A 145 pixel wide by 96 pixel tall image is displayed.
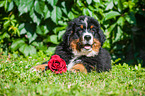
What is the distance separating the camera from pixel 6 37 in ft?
17.9

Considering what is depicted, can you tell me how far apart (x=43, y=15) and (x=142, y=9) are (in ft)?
9.72

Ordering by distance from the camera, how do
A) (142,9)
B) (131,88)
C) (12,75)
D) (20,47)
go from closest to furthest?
(131,88) → (12,75) → (20,47) → (142,9)

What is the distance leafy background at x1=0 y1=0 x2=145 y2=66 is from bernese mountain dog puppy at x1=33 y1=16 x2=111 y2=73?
3.40 ft

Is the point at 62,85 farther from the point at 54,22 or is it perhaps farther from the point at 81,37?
the point at 54,22

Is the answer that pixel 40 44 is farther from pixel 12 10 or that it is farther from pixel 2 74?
pixel 2 74

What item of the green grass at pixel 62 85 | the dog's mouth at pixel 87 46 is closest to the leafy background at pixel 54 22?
the dog's mouth at pixel 87 46

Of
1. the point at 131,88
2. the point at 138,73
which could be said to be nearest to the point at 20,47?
the point at 138,73

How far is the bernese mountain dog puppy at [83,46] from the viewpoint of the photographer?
12.4 feet

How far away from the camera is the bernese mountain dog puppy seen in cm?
379

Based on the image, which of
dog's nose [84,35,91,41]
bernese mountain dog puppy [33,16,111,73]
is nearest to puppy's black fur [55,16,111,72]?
bernese mountain dog puppy [33,16,111,73]

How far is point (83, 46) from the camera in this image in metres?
3.89

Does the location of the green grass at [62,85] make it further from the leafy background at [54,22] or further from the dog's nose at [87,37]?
the leafy background at [54,22]

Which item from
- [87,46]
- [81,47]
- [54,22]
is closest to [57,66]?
[81,47]

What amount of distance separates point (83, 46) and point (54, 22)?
1423 millimetres
